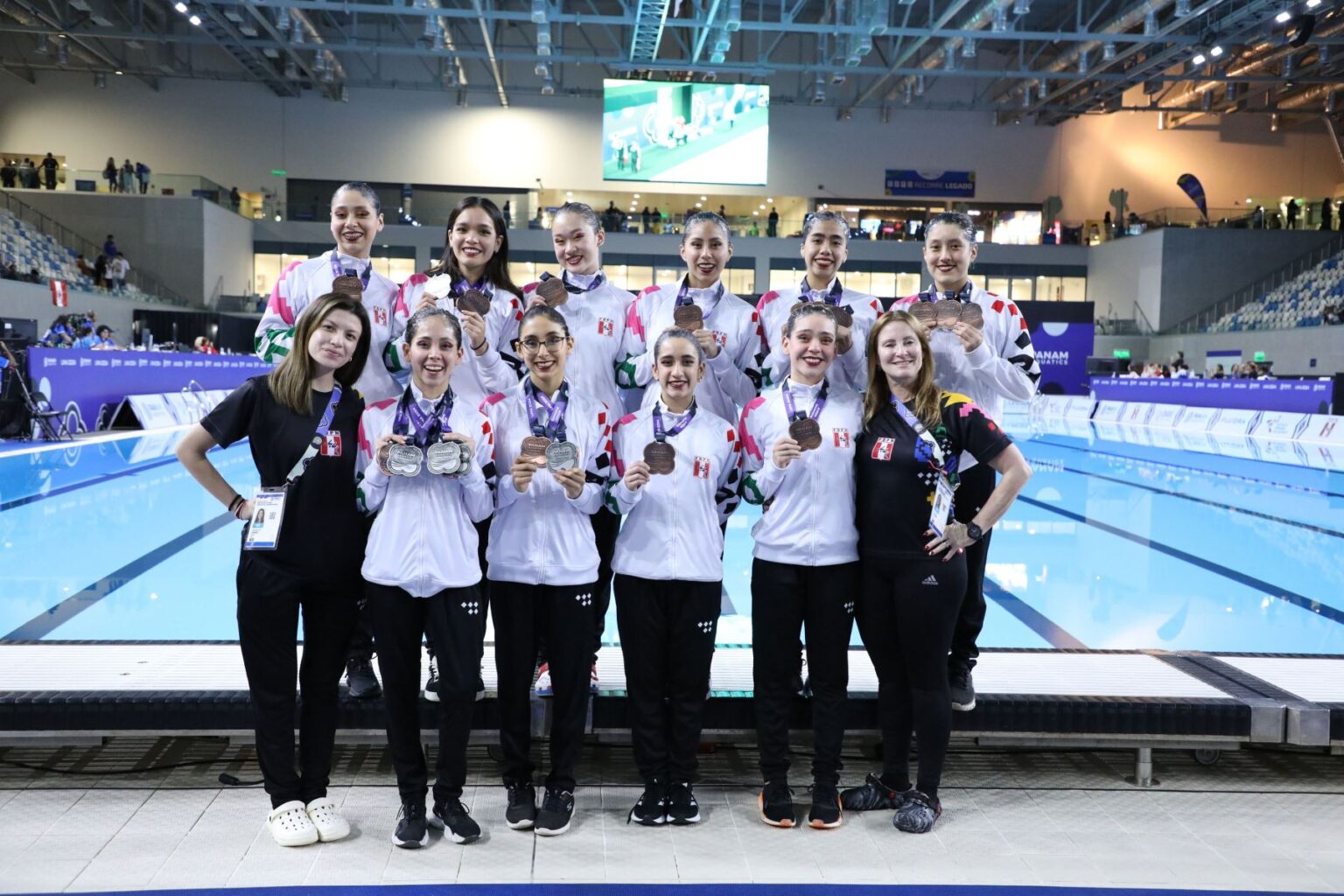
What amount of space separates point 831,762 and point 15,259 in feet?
86.6

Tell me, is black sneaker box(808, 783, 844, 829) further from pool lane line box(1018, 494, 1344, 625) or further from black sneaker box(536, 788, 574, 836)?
pool lane line box(1018, 494, 1344, 625)

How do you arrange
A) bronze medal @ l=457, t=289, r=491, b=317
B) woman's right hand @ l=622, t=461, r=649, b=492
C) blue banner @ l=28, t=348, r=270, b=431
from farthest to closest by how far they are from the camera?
blue banner @ l=28, t=348, r=270, b=431 < bronze medal @ l=457, t=289, r=491, b=317 < woman's right hand @ l=622, t=461, r=649, b=492

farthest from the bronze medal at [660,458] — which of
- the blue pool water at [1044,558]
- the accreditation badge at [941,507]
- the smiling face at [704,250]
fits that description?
the blue pool water at [1044,558]

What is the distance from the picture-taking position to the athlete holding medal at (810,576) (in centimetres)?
318

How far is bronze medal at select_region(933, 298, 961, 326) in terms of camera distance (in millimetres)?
3334

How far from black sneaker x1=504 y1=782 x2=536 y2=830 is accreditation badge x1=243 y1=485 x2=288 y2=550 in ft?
3.42

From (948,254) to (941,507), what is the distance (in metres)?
0.99

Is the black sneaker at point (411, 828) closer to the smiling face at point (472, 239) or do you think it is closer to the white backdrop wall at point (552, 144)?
the smiling face at point (472, 239)

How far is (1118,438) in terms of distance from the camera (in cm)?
1770

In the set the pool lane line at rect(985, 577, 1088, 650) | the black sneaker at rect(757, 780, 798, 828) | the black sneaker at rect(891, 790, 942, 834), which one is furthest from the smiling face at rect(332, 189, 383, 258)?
the pool lane line at rect(985, 577, 1088, 650)

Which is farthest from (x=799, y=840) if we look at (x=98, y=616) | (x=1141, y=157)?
(x=1141, y=157)

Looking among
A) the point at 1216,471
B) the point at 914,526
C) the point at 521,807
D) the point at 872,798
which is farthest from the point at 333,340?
the point at 1216,471

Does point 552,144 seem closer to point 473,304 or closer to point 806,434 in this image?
point 473,304

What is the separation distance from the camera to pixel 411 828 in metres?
2.97
